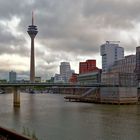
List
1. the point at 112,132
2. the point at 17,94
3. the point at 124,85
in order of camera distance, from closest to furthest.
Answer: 1. the point at 112,132
2. the point at 17,94
3. the point at 124,85

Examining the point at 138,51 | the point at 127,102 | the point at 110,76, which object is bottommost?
the point at 127,102

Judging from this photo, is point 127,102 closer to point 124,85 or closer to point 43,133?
point 124,85

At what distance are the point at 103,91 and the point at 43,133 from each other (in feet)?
311

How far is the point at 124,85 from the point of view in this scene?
140500mm

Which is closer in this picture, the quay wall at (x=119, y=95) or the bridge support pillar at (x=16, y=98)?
the bridge support pillar at (x=16, y=98)

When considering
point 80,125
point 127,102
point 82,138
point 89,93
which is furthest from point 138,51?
point 82,138

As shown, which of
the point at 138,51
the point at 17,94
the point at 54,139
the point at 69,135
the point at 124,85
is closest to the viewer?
the point at 54,139

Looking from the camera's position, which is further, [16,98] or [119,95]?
[119,95]

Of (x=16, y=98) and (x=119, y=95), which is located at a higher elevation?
(x=119, y=95)

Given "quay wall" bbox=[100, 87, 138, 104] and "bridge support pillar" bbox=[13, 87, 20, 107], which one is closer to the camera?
"bridge support pillar" bbox=[13, 87, 20, 107]

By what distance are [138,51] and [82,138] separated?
15697cm

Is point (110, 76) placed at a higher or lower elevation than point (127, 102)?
higher

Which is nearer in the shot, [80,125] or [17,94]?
[80,125]

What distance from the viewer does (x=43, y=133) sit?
48125 mm
